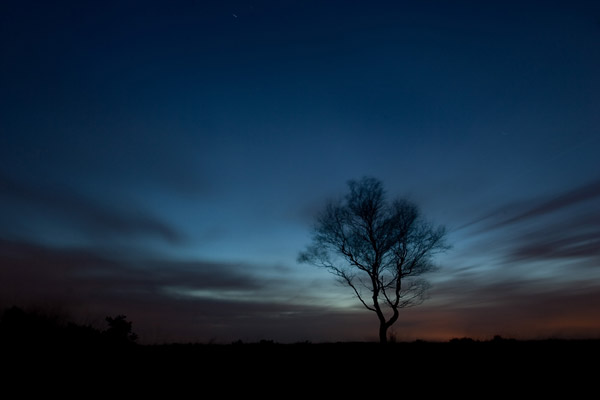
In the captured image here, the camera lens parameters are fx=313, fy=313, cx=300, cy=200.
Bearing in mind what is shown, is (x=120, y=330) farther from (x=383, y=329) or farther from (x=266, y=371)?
(x=383, y=329)

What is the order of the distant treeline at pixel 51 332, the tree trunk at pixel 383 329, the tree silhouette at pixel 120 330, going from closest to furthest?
the distant treeline at pixel 51 332 < the tree silhouette at pixel 120 330 < the tree trunk at pixel 383 329

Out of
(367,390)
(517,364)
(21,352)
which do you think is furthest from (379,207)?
(21,352)

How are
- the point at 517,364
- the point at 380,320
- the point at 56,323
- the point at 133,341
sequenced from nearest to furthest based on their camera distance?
the point at 517,364
the point at 56,323
the point at 133,341
the point at 380,320

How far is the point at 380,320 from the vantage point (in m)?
21.8

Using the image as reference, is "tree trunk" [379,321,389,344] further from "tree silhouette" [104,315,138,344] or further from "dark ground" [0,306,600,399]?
"tree silhouette" [104,315,138,344]

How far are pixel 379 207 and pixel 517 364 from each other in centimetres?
1659

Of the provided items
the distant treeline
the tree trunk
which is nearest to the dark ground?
the distant treeline

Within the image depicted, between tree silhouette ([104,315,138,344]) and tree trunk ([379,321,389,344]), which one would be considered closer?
tree silhouette ([104,315,138,344])

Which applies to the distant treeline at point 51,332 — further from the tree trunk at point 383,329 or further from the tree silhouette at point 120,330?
the tree trunk at point 383,329

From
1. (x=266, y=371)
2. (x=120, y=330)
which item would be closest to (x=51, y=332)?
(x=120, y=330)

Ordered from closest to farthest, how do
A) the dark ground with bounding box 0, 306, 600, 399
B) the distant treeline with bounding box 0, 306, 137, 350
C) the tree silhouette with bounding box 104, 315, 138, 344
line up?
the dark ground with bounding box 0, 306, 600, 399
the distant treeline with bounding box 0, 306, 137, 350
the tree silhouette with bounding box 104, 315, 138, 344

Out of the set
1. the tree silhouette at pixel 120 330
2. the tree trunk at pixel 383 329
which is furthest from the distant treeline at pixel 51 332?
the tree trunk at pixel 383 329

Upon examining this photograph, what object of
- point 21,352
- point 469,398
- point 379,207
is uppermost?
point 379,207

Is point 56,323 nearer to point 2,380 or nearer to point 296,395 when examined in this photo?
point 2,380
